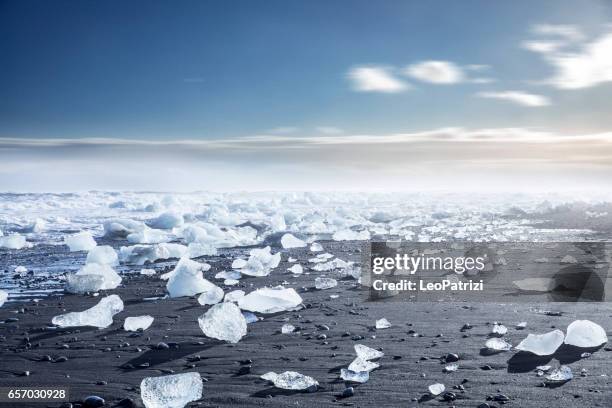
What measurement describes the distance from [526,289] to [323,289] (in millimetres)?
2332

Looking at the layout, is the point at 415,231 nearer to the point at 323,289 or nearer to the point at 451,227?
the point at 451,227

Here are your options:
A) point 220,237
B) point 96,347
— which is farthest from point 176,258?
point 96,347

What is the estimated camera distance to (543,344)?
386 centimetres

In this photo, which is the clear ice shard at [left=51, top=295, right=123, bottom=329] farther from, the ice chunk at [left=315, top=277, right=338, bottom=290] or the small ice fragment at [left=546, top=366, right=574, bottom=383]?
the small ice fragment at [left=546, top=366, right=574, bottom=383]

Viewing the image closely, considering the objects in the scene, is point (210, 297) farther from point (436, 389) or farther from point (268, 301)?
point (436, 389)

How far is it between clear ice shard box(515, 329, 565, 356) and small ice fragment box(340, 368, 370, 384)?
128cm

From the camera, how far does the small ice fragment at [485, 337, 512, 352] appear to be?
3975 millimetres

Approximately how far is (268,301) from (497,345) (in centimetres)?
A: 223

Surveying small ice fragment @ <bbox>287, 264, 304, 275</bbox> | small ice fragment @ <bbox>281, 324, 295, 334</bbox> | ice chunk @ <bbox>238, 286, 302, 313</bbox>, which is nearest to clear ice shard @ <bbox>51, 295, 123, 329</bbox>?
ice chunk @ <bbox>238, 286, 302, 313</bbox>

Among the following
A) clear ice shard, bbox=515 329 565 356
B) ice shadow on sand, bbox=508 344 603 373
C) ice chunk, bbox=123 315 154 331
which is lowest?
ice chunk, bbox=123 315 154 331

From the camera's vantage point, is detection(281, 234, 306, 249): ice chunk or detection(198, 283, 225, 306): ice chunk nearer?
detection(198, 283, 225, 306): ice chunk

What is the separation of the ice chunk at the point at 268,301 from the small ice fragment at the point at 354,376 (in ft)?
6.22

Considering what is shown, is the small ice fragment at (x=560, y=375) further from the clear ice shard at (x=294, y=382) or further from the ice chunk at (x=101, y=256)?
the ice chunk at (x=101, y=256)

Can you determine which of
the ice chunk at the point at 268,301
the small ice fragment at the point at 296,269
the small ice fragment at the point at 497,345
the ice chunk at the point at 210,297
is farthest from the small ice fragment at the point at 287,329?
the small ice fragment at the point at 296,269
